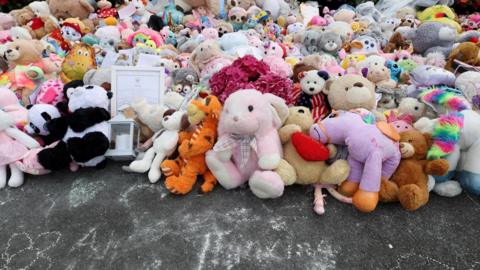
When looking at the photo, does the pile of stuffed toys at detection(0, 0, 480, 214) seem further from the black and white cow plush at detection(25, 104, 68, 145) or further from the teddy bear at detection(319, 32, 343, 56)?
the teddy bear at detection(319, 32, 343, 56)

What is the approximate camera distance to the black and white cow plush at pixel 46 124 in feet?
8.40

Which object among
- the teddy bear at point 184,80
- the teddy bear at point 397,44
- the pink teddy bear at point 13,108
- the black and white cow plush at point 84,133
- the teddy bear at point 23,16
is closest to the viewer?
the black and white cow plush at point 84,133

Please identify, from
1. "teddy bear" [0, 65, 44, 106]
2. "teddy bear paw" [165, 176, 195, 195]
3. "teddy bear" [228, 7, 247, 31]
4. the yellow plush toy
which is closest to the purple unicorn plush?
"teddy bear paw" [165, 176, 195, 195]

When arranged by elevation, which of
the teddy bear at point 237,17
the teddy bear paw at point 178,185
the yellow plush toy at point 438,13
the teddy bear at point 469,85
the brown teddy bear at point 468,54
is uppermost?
the yellow plush toy at point 438,13

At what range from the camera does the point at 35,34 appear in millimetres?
4770

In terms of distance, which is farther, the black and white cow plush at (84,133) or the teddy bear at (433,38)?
the teddy bear at (433,38)

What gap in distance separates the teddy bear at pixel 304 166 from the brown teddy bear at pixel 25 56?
2.54m

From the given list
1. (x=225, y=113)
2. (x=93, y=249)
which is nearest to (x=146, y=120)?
(x=225, y=113)

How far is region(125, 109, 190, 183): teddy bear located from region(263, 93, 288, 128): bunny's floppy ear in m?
0.66

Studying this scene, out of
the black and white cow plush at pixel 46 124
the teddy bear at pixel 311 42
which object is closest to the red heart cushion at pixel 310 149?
the black and white cow plush at pixel 46 124

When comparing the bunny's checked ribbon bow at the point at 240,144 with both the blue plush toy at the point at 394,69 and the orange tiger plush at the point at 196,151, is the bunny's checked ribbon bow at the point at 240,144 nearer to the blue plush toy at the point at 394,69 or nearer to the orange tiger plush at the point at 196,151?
the orange tiger plush at the point at 196,151

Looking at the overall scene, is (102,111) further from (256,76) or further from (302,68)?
(302,68)

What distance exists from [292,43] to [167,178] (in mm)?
3047

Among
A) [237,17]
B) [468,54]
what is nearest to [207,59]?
[237,17]
